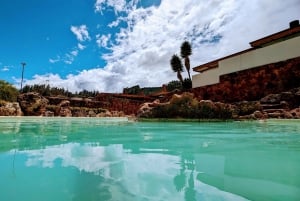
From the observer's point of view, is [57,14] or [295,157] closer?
[295,157]

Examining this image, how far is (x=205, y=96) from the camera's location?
23938 mm

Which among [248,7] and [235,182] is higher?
[248,7]

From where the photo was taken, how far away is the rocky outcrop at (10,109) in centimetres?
1977

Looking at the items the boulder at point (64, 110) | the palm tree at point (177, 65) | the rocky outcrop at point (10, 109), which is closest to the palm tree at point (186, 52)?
the palm tree at point (177, 65)

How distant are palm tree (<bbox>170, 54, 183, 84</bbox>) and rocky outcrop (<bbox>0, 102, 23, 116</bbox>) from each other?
64.9 ft

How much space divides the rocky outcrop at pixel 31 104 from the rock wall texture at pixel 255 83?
15570 millimetres

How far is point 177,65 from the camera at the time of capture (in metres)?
32.8

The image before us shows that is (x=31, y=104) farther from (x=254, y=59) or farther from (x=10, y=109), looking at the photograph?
(x=254, y=59)

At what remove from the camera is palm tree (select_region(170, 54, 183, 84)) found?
107 feet

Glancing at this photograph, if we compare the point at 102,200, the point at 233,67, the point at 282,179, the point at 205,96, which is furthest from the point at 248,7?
the point at 102,200

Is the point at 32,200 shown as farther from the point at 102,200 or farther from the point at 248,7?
the point at 248,7

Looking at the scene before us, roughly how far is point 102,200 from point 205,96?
23.2 m

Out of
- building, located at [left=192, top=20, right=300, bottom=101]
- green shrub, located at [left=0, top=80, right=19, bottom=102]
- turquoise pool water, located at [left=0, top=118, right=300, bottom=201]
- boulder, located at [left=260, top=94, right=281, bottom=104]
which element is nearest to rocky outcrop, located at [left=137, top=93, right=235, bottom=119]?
boulder, located at [left=260, top=94, right=281, bottom=104]

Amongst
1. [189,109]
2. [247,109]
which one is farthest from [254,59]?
[189,109]
